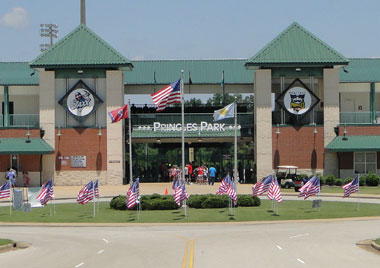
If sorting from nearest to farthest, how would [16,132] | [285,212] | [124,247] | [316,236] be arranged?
[124,247]
[316,236]
[285,212]
[16,132]

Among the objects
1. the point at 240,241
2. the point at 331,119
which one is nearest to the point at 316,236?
the point at 240,241

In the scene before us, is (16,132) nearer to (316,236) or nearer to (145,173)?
(145,173)

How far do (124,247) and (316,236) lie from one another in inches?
302

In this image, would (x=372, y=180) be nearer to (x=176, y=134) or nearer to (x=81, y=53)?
(x=176, y=134)

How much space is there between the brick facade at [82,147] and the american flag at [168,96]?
20.8 metres

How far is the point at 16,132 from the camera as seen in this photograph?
59.5 meters

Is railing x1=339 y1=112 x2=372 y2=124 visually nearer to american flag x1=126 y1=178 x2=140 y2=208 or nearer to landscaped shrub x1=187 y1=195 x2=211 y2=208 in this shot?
landscaped shrub x1=187 y1=195 x2=211 y2=208

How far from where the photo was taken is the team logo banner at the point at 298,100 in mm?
60750

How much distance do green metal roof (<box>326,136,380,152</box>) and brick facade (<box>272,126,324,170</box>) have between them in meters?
1.18

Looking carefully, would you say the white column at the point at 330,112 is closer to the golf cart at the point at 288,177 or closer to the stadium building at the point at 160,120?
the stadium building at the point at 160,120

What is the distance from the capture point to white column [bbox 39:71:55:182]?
59.8 m

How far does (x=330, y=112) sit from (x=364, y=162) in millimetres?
4907

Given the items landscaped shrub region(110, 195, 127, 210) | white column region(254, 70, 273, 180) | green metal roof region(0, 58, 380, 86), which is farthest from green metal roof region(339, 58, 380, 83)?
landscaped shrub region(110, 195, 127, 210)

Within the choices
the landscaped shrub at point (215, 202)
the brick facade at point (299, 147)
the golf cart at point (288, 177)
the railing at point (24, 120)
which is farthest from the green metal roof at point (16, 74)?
the landscaped shrub at point (215, 202)
